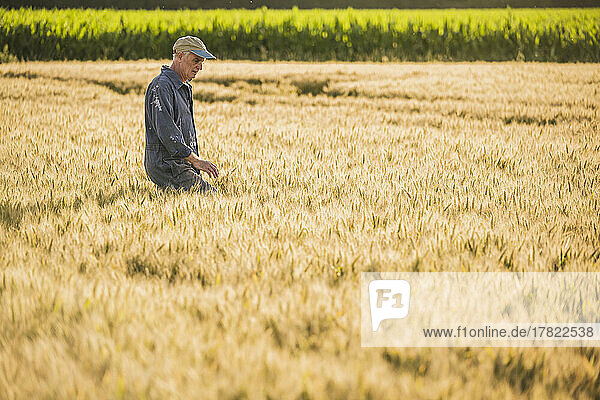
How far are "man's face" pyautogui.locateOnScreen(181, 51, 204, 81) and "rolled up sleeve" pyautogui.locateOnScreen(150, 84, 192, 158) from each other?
20 centimetres

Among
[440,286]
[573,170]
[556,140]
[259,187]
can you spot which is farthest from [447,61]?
[440,286]

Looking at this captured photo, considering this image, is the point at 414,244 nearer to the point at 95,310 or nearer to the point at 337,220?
the point at 337,220

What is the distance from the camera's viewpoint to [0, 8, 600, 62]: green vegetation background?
1953 centimetres

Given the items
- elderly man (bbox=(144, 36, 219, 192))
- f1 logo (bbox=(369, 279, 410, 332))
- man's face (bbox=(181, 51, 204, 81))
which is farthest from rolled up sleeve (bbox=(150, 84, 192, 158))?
f1 logo (bbox=(369, 279, 410, 332))

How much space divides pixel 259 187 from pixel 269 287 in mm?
2078

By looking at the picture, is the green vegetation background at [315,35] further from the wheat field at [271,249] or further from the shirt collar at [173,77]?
the shirt collar at [173,77]

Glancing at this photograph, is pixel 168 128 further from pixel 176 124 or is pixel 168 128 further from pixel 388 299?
pixel 388 299

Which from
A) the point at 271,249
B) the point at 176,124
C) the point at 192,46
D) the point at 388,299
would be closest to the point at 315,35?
the point at 176,124

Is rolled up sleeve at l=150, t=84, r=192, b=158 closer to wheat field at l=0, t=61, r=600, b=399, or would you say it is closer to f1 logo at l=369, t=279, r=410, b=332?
wheat field at l=0, t=61, r=600, b=399

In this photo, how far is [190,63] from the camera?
3.96m

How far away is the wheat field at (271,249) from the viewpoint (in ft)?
5.84

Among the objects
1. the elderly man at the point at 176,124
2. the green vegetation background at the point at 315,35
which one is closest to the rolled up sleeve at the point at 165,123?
the elderly man at the point at 176,124

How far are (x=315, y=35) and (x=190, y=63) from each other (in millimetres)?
17951

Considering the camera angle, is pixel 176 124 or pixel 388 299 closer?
pixel 388 299
